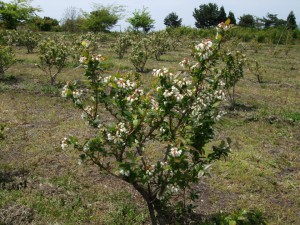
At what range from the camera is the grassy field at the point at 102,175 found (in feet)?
14.5

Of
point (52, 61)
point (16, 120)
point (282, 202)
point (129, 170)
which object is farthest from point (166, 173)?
point (52, 61)

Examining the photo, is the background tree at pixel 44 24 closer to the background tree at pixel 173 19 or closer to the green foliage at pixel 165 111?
the background tree at pixel 173 19

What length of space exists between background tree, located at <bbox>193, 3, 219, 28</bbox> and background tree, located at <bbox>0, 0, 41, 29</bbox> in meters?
22.8

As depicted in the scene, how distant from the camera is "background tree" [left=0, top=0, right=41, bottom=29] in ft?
104

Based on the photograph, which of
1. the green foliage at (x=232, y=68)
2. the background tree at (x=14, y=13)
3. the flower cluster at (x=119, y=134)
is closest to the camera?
the flower cluster at (x=119, y=134)

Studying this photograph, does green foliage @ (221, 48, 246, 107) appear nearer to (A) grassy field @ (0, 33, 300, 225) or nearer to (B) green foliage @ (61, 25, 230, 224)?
(A) grassy field @ (0, 33, 300, 225)

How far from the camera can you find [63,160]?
5.85m

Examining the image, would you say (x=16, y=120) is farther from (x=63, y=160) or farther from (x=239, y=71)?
(x=239, y=71)

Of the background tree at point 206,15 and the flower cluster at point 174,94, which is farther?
the background tree at point 206,15

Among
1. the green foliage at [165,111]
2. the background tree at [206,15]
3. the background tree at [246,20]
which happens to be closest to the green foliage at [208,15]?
the background tree at [206,15]

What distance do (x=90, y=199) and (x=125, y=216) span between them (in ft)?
1.97

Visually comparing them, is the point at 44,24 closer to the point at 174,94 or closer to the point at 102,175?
the point at 102,175

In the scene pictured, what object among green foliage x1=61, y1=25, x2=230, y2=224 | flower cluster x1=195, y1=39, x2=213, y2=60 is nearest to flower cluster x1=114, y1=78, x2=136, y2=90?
green foliage x1=61, y1=25, x2=230, y2=224

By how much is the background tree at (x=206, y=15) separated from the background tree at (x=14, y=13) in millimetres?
22812
